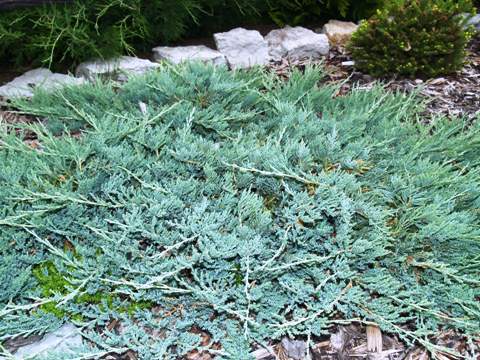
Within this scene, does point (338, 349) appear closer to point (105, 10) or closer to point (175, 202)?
point (175, 202)

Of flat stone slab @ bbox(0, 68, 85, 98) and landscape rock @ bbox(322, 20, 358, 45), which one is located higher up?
landscape rock @ bbox(322, 20, 358, 45)

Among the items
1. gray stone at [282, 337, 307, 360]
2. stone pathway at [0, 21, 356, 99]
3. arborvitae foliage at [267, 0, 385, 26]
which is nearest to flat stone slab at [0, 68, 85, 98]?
stone pathway at [0, 21, 356, 99]

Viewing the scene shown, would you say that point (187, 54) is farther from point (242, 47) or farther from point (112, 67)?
point (112, 67)

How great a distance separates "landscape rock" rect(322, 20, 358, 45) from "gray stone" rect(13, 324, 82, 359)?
3221 millimetres

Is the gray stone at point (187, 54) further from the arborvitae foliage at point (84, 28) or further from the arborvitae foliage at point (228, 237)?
the arborvitae foliage at point (228, 237)

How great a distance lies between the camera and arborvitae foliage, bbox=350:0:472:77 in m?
3.81

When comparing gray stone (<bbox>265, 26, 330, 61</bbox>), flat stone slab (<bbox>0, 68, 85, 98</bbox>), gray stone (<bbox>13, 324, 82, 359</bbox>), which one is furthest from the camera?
gray stone (<bbox>265, 26, 330, 61</bbox>)

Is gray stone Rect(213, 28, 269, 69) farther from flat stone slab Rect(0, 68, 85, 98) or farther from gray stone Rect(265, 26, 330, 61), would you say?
flat stone slab Rect(0, 68, 85, 98)

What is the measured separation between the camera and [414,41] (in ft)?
12.5

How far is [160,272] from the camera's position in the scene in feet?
6.53

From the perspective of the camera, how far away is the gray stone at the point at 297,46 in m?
4.23

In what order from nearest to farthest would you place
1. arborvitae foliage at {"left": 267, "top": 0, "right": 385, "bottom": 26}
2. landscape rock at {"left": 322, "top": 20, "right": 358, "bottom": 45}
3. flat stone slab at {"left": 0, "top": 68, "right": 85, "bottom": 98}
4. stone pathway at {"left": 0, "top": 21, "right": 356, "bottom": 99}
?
flat stone slab at {"left": 0, "top": 68, "right": 85, "bottom": 98} < stone pathway at {"left": 0, "top": 21, "right": 356, "bottom": 99} < landscape rock at {"left": 322, "top": 20, "right": 358, "bottom": 45} < arborvitae foliage at {"left": 267, "top": 0, "right": 385, "bottom": 26}

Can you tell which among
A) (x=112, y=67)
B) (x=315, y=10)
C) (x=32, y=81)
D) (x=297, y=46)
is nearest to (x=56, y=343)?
(x=32, y=81)

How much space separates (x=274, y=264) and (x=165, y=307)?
16.7 inches
